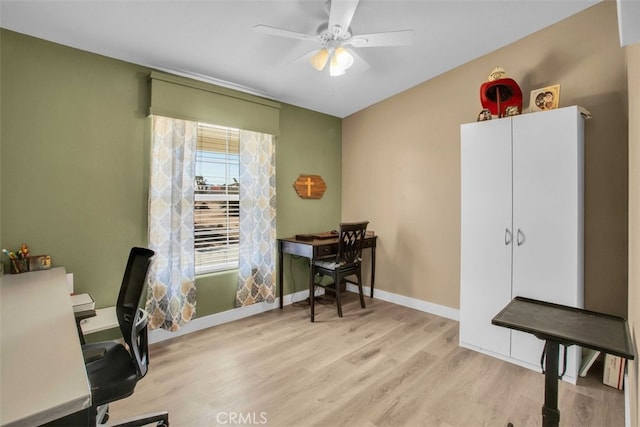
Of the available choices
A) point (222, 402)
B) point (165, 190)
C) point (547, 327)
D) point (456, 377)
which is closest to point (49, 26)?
point (165, 190)

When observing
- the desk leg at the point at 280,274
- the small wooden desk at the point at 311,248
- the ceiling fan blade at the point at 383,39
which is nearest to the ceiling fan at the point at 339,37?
the ceiling fan blade at the point at 383,39

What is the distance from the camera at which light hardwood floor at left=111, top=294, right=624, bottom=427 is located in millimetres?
1723

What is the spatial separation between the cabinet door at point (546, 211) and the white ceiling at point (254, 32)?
891mm

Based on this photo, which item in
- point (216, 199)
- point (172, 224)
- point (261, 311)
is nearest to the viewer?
point (172, 224)

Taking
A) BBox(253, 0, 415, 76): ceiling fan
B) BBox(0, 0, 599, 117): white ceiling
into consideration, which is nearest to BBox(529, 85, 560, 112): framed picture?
BBox(0, 0, 599, 117): white ceiling

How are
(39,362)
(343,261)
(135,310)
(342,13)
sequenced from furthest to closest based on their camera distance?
(343,261), (342,13), (135,310), (39,362)

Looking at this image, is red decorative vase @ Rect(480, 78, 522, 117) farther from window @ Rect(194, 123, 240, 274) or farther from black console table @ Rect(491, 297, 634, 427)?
window @ Rect(194, 123, 240, 274)

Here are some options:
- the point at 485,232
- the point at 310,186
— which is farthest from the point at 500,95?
the point at 310,186

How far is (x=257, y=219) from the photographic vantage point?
10.6 ft

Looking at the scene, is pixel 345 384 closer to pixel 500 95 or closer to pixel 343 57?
pixel 343 57

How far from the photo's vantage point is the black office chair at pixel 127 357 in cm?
129

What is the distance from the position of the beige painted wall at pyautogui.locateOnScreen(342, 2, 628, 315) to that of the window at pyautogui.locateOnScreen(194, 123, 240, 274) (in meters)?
1.75

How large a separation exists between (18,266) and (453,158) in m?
3.81

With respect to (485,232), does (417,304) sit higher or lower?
lower
